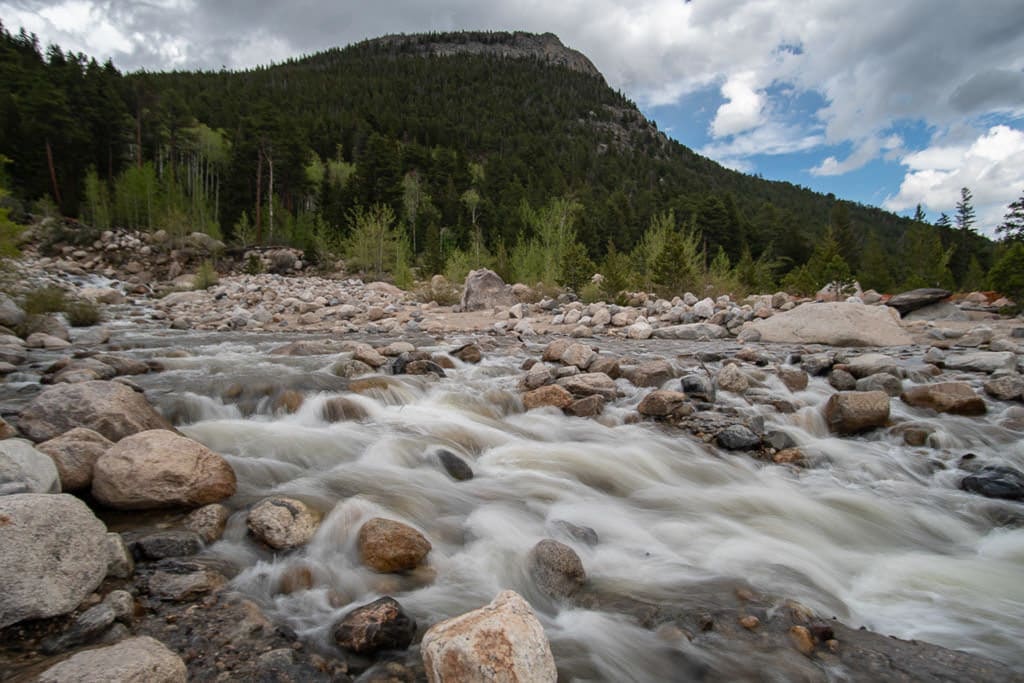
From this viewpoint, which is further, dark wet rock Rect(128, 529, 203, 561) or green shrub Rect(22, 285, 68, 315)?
green shrub Rect(22, 285, 68, 315)

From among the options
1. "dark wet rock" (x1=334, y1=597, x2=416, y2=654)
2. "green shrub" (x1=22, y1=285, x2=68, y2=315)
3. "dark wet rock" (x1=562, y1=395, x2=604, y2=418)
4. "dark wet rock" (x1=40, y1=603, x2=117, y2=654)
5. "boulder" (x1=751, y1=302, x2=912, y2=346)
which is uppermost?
"boulder" (x1=751, y1=302, x2=912, y2=346)

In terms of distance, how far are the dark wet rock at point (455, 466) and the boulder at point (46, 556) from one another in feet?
8.66

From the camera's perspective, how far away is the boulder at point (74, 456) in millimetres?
3465

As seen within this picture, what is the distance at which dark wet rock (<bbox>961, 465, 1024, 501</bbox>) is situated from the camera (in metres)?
4.50

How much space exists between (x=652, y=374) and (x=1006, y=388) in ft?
15.5

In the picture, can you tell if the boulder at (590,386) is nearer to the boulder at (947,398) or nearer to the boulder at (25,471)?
the boulder at (947,398)

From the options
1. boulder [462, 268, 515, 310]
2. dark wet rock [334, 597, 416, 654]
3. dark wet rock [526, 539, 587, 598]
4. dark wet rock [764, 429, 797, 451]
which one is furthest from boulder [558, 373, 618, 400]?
boulder [462, 268, 515, 310]

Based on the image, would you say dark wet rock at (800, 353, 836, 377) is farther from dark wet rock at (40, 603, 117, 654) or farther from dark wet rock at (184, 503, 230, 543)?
dark wet rock at (40, 603, 117, 654)

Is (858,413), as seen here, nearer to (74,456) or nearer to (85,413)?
(74,456)

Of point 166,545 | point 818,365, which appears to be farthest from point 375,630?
point 818,365

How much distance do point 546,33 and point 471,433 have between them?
221 metres

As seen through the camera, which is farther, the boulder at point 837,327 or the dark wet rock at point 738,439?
the boulder at point 837,327

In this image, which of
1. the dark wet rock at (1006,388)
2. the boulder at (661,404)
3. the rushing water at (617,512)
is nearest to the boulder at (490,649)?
the rushing water at (617,512)

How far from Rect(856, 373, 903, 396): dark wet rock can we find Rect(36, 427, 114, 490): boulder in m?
9.28
